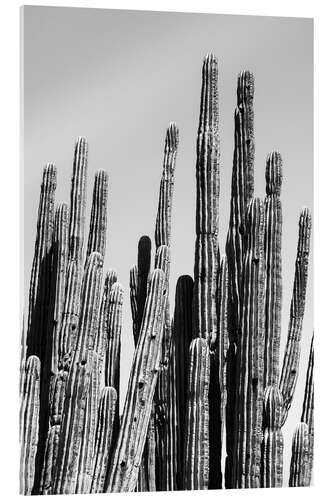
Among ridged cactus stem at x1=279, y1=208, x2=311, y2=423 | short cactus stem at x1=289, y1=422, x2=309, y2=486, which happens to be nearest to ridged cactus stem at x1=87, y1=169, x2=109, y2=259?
ridged cactus stem at x1=279, y1=208, x2=311, y2=423

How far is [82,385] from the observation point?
336 inches

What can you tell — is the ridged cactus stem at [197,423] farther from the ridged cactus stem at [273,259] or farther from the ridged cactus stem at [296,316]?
the ridged cactus stem at [296,316]

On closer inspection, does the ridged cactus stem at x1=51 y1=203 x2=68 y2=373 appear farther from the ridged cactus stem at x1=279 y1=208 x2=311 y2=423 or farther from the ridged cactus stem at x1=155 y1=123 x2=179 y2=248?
the ridged cactus stem at x1=279 y1=208 x2=311 y2=423

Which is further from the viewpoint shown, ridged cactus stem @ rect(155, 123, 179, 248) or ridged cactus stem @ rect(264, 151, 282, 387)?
ridged cactus stem @ rect(264, 151, 282, 387)

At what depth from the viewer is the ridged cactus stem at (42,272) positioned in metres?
8.62

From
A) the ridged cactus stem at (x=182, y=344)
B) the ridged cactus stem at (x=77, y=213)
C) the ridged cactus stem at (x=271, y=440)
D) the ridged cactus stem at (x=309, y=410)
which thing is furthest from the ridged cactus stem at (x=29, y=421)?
the ridged cactus stem at (x=309, y=410)

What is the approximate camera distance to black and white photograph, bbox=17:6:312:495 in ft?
28.2

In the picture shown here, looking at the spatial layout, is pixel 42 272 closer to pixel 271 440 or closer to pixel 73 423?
pixel 73 423

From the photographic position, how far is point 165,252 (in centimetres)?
893

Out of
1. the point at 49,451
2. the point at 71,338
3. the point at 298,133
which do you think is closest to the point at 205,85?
the point at 298,133

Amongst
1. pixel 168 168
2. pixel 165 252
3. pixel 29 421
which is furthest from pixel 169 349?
pixel 168 168

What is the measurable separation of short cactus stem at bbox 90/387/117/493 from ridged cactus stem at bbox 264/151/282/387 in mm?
1242

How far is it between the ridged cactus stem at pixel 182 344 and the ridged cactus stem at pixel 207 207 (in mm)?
78

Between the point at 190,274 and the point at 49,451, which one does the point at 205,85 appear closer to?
the point at 190,274
